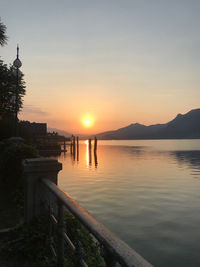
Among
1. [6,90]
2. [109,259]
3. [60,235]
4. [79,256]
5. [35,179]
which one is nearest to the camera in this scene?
[109,259]

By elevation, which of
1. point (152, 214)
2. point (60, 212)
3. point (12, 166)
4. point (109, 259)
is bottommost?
point (152, 214)

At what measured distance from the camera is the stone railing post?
4.34 meters

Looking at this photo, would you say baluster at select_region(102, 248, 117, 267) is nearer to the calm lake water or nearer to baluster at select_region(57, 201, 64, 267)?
baluster at select_region(57, 201, 64, 267)

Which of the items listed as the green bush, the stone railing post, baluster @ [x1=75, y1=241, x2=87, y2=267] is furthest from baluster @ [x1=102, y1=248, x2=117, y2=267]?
the green bush

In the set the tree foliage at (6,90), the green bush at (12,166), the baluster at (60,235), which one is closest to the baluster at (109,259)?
the baluster at (60,235)

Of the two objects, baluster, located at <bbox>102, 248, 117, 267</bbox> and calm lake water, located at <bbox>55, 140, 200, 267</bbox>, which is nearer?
baluster, located at <bbox>102, 248, 117, 267</bbox>

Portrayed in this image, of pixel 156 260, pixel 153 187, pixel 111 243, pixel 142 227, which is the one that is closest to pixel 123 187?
pixel 153 187

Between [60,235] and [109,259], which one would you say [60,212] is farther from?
[109,259]

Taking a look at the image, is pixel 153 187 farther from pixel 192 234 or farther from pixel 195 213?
pixel 192 234

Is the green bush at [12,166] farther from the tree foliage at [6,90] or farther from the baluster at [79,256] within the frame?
the tree foliage at [6,90]

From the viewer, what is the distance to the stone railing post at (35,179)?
14.3 ft

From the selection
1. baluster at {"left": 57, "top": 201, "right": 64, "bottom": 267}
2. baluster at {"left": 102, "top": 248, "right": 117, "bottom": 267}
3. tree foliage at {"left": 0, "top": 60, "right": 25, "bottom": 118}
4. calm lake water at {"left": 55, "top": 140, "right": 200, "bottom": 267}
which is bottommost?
calm lake water at {"left": 55, "top": 140, "right": 200, "bottom": 267}

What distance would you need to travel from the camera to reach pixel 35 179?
14.4ft

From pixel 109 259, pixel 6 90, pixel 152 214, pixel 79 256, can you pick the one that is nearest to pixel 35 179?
pixel 79 256
